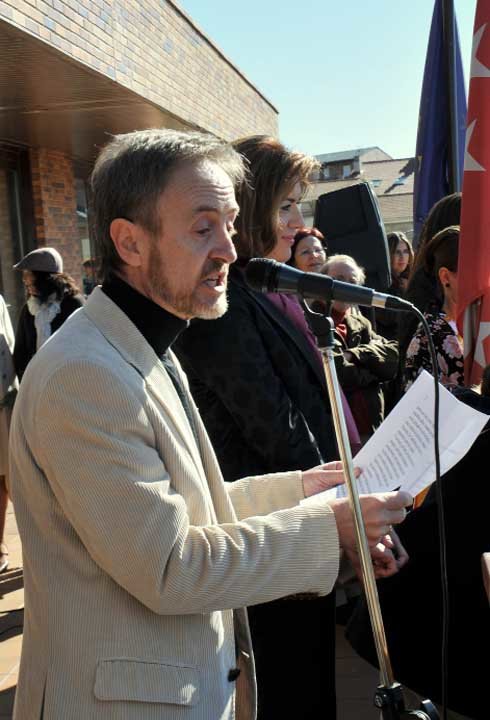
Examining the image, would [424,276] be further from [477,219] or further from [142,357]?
[142,357]

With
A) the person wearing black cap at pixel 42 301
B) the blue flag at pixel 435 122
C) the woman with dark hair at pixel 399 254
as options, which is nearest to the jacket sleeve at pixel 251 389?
the blue flag at pixel 435 122

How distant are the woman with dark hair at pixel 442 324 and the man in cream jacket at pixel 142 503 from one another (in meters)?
1.64

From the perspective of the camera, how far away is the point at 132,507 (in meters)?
1.38

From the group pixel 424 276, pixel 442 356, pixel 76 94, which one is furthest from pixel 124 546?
pixel 76 94

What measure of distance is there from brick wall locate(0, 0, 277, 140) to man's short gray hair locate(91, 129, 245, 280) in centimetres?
464

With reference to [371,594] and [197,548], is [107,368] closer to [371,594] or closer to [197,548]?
[197,548]

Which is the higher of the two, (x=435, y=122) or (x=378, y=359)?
(x=435, y=122)

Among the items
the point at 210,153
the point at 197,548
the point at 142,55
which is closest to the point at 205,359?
the point at 210,153

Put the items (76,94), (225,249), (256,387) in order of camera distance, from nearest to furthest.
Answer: (225,249) < (256,387) < (76,94)

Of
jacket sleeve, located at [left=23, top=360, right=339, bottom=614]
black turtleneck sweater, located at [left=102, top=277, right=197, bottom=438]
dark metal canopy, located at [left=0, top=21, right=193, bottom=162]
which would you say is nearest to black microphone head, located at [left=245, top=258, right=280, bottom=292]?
black turtleneck sweater, located at [left=102, top=277, right=197, bottom=438]

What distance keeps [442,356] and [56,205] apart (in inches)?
304

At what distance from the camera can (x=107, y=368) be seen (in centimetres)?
145

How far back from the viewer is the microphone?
170 centimetres

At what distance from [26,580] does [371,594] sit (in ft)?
2.32
